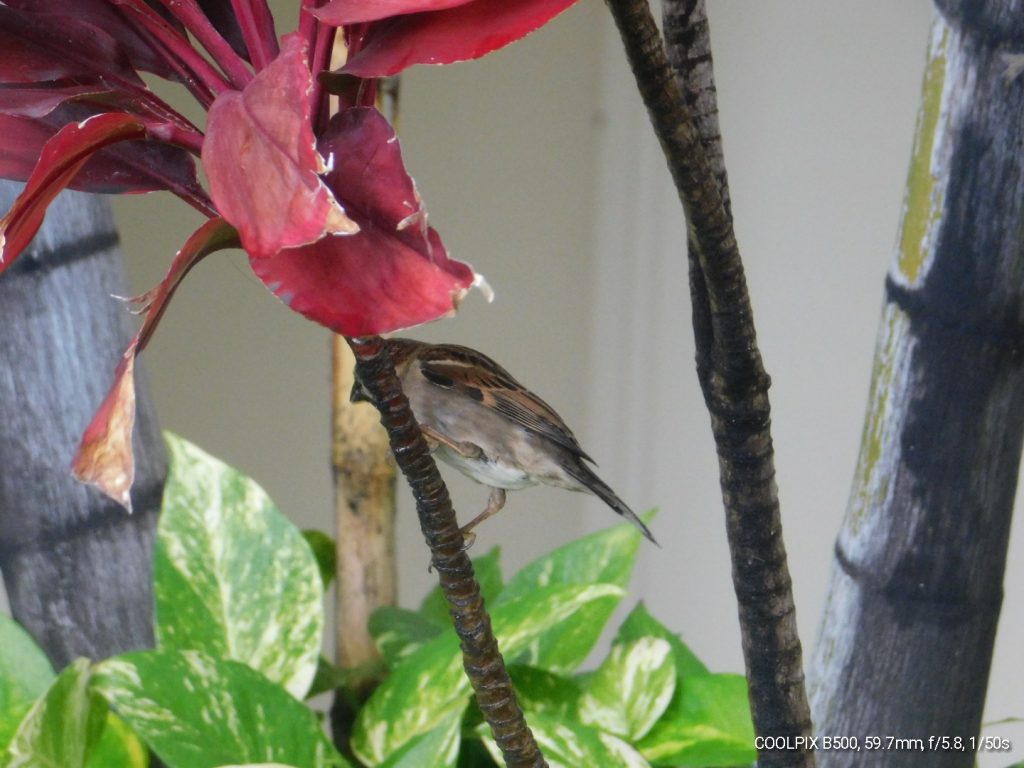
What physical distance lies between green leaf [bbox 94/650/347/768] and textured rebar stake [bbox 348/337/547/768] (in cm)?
31

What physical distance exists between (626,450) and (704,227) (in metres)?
1.07

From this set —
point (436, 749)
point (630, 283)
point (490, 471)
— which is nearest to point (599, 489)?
point (490, 471)

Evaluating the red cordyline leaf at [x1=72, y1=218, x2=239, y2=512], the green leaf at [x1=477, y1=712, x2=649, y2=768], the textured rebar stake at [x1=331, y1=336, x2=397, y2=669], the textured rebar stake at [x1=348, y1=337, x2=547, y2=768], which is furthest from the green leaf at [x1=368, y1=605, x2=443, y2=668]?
the red cordyline leaf at [x1=72, y1=218, x2=239, y2=512]

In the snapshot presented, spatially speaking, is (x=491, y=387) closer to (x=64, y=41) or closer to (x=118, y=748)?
(x=64, y=41)

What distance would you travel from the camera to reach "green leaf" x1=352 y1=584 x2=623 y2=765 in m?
0.62

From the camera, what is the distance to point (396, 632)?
0.82 meters

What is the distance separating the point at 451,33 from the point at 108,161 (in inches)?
4.6

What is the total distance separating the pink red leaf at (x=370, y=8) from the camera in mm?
214

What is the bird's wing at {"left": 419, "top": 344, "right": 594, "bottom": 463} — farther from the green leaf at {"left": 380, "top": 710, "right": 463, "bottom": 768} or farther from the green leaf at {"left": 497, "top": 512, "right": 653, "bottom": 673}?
the green leaf at {"left": 497, "top": 512, "right": 653, "bottom": 673}

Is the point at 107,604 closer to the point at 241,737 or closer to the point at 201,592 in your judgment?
the point at 201,592

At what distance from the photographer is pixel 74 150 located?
0.22 metres

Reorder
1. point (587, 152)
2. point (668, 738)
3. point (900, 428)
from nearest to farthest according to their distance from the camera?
point (900, 428) → point (668, 738) → point (587, 152)

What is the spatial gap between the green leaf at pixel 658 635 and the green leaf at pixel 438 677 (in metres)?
0.12

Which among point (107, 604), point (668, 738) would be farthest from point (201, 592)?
point (668, 738)
